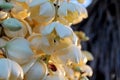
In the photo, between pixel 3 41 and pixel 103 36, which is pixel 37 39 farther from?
pixel 103 36

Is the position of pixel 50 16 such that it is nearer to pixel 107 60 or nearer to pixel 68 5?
pixel 68 5

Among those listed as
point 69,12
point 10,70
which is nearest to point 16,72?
point 10,70

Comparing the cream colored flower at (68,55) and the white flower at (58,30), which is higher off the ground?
the white flower at (58,30)

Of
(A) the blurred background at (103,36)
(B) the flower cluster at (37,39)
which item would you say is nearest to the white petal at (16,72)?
(B) the flower cluster at (37,39)

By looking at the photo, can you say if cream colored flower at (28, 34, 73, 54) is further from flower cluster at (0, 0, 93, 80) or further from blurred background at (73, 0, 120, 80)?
blurred background at (73, 0, 120, 80)

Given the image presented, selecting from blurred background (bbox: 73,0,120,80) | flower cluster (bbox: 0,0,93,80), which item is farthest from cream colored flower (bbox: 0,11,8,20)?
blurred background (bbox: 73,0,120,80)

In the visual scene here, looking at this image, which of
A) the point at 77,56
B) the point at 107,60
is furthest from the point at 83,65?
the point at 107,60

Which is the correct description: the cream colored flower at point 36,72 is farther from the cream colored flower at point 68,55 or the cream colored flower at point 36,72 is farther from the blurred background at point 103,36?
the blurred background at point 103,36
